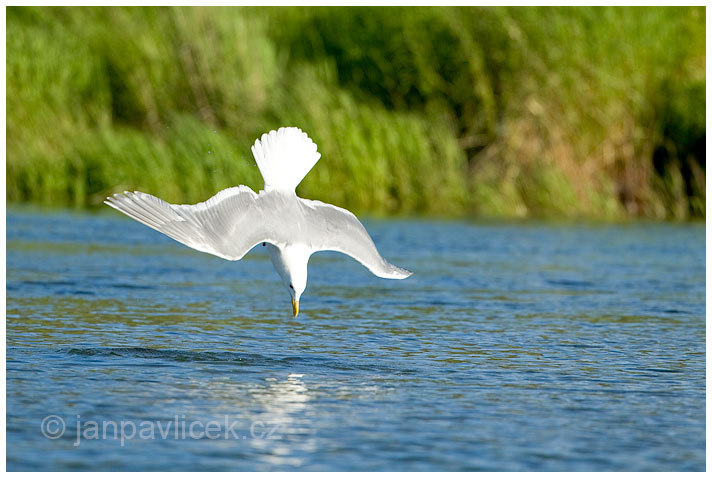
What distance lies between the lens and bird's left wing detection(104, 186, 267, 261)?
666cm

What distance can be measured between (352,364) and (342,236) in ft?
2.62

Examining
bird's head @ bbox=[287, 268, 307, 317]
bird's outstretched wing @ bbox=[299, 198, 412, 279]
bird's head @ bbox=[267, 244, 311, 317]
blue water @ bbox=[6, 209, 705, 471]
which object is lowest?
blue water @ bbox=[6, 209, 705, 471]

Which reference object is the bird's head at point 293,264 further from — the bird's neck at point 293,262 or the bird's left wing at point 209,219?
the bird's left wing at point 209,219

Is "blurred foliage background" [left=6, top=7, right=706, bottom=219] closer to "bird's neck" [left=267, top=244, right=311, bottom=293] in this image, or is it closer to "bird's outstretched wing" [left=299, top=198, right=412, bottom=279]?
"bird's outstretched wing" [left=299, top=198, right=412, bottom=279]

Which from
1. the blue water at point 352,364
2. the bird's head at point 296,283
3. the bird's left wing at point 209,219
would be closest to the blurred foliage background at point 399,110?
the blue water at point 352,364

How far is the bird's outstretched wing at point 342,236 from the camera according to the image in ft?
24.7

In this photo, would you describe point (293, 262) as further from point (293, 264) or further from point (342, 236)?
point (342, 236)

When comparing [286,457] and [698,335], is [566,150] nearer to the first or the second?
[698,335]

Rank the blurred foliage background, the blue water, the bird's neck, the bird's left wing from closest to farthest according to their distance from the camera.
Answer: the blue water, the bird's left wing, the bird's neck, the blurred foliage background

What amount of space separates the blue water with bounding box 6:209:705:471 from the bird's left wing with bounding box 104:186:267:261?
783 millimetres

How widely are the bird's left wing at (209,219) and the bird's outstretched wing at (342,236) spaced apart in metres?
0.41

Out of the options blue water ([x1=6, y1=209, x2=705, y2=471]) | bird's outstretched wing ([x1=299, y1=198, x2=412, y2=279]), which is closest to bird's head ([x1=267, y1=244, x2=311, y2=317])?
bird's outstretched wing ([x1=299, y1=198, x2=412, y2=279])

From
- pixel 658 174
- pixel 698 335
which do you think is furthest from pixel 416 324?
pixel 658 174

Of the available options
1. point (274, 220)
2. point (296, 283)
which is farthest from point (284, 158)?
point (296, 283)
